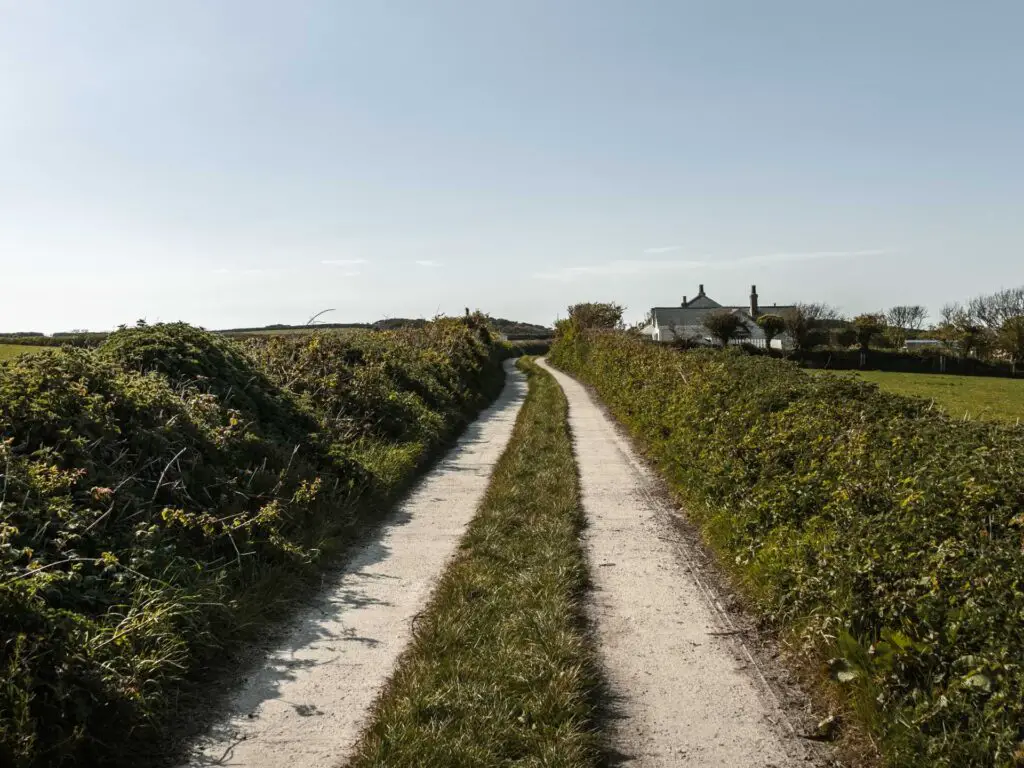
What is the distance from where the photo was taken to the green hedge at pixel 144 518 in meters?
3.97

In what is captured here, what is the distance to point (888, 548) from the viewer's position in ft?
15.8

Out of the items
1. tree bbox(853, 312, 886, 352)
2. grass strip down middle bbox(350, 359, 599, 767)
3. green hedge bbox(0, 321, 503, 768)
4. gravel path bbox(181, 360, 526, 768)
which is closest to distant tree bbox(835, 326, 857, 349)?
tree bbox(853, 312, 886, 352)

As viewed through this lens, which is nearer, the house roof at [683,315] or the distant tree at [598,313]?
the distant tree at [598,313]

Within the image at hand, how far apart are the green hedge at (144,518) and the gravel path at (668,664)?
2.74 m

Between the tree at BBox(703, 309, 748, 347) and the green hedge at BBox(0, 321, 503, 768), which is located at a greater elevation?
the tree at BBox(703, 309, 748, 347)

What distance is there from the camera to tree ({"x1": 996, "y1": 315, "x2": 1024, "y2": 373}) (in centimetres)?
5425

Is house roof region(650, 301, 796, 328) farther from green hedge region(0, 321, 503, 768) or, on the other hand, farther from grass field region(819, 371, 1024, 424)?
green hedge region(0, 321, 503, 768)

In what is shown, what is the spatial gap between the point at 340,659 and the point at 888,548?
387 cm

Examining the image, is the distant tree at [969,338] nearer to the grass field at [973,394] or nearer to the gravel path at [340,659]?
the grass field at [973,394]

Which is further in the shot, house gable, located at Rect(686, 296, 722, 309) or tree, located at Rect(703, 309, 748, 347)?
house gable, located at Rect(686, 296, 722, 309)

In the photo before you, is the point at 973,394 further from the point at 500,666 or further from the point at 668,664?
the point at 500,666

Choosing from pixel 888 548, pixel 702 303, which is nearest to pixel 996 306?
pixel 702 303

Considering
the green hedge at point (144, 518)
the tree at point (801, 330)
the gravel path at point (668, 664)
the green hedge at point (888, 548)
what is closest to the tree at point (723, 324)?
the tree at point (801, 330)

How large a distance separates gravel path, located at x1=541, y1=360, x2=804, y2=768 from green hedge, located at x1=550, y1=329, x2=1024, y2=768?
51 cm
